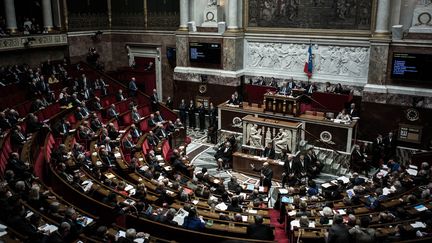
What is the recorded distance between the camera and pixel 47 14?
20594 mm

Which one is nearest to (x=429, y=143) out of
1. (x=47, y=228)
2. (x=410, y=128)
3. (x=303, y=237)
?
(x=410, y=128)

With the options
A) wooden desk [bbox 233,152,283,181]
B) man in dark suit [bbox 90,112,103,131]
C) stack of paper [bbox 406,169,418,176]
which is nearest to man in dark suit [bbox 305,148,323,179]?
wooden desk [bbox 233,152,283,181]

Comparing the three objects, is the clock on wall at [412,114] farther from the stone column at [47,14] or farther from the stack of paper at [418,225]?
the stone column at [47,14]

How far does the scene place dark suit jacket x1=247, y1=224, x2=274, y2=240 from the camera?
7.79m

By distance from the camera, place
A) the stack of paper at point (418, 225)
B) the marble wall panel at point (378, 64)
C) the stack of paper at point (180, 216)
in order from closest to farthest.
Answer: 1. the stack of paper at point (418, 225)
2. the stack of paper at point (180, 216)
3. the marble wall panel at point (378, 64)

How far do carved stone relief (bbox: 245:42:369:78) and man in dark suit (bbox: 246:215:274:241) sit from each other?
11.5 meters

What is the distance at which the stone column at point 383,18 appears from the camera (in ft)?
52.6

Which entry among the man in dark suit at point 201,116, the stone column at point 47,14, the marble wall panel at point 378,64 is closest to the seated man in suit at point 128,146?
the man in dark suit at point 201,116

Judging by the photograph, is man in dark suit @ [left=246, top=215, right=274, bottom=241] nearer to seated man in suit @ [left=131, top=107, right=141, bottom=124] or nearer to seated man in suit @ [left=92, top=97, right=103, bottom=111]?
seated man in suit @ [left=131, top=107, right=141, bottom=124]

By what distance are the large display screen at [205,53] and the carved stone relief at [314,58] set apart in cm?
157

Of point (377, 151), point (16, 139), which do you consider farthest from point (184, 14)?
point (377, 151)

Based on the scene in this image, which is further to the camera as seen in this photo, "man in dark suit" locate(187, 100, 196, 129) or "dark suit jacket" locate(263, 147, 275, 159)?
"man in dark suit" locate(187, 100, 196, 129)

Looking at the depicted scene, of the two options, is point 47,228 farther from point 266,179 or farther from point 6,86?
point 6,86

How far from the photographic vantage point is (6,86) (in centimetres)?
1595
